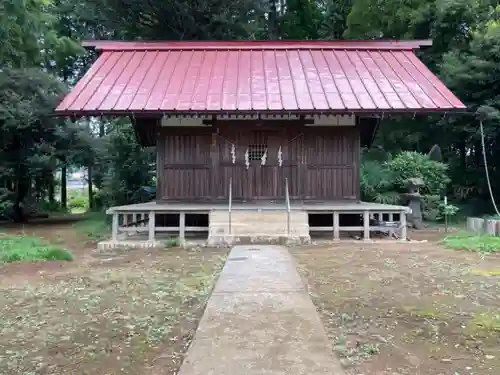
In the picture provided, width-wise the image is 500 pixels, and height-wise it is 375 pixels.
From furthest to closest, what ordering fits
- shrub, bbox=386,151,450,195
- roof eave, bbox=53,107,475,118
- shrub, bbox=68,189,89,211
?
shrub, bbox=68,189,89,211
shrub, bbox=386,151,450,195
roof eave, bbox=53,107,475,118

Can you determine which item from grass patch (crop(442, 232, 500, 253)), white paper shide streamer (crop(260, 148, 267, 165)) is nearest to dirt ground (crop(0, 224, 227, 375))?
white paper shide streamer (crop(260, 148, 267, 165))

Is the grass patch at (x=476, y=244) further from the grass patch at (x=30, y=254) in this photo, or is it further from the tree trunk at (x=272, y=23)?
the tree trunk at (x=272, y=23)

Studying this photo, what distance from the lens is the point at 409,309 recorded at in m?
4.70

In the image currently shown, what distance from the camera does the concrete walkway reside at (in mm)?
3043

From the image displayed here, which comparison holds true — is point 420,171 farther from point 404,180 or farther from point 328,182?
point 328,182

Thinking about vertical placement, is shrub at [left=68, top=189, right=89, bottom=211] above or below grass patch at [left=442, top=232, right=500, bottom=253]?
above

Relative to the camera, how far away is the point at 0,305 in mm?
5012

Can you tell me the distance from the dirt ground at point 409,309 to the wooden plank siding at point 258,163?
3.56 m

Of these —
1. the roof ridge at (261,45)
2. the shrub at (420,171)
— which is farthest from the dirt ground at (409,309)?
the roof ridge at (261,45)

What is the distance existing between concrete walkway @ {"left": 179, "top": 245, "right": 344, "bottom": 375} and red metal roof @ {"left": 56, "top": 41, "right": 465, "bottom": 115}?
5958 mm

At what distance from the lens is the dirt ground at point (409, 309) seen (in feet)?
11.1

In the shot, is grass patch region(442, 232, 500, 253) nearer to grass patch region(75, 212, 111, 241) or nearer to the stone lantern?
the stone lantern

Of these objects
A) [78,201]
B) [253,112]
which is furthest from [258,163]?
[78,201]

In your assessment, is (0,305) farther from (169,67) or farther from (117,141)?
(117,141)
